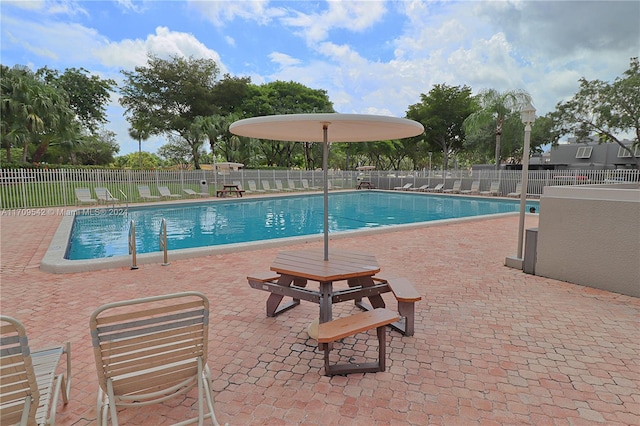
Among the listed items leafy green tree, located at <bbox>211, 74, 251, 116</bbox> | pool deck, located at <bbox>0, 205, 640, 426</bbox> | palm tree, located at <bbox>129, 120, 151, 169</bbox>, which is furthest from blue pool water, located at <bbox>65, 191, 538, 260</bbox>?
palm tree, located at <bbox>129, 120, 151, 169</bbox>

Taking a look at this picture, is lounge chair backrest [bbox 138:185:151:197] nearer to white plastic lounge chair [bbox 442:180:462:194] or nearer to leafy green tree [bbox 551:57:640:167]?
white plastic lounge chair [bbox 442:180:462:194]

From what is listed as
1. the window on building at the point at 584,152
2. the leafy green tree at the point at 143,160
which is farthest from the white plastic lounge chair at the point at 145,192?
the leafy green tree at the point at 143,160

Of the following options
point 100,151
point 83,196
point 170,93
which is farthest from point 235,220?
point 100,151

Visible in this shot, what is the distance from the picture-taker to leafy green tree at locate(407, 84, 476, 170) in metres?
34.6

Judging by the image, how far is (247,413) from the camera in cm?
230

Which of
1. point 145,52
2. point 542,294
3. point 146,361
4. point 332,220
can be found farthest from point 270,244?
point 145,52

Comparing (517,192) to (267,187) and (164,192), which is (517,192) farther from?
(164,192)

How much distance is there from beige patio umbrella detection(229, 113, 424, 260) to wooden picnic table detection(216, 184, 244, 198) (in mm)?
16801

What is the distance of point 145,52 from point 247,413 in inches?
1347

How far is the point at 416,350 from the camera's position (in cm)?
314

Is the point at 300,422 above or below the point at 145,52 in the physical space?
below

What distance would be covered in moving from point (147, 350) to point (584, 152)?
5085 centimetres

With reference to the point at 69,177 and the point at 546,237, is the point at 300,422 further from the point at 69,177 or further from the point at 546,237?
the point at 69,177

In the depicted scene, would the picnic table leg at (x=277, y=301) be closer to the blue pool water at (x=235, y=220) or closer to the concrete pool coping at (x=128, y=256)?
the concrete pool coping at (x=128, y=256)
